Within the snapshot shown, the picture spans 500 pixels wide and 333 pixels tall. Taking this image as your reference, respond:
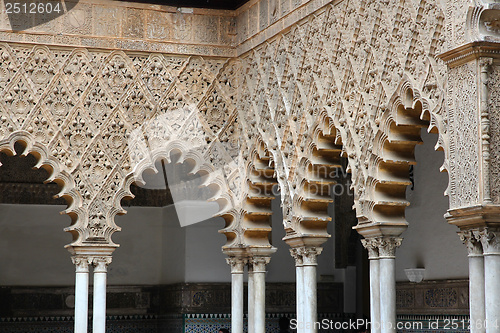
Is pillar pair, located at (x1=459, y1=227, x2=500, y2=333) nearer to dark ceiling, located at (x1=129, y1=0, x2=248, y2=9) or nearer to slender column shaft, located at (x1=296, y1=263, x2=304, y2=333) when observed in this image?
slender column shaft, located at (x1=296, y1=263, x2=304, y2=333)

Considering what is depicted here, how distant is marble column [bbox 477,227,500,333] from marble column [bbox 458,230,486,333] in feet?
0.24

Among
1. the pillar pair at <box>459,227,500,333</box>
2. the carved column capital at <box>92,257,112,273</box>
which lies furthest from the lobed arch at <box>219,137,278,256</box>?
the pillar pair at <box>459,227,500,333</box>

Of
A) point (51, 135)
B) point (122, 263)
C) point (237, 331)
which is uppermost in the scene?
point (51, 135)

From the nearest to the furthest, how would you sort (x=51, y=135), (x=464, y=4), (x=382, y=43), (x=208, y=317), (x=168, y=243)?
(x=464, y=4) < (x=382, y=43) < (x=51, y=135) < (x=208, y=317) < (x=168, y=243)

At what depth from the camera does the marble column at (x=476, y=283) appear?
5400 millimetres

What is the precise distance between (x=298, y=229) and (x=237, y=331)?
6.05 feet

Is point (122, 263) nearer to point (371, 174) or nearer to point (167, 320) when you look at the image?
point (167, 320)

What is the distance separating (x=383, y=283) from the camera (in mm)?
6699

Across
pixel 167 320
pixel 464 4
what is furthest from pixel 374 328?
pixel 167 320

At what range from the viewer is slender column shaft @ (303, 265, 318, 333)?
793 cm

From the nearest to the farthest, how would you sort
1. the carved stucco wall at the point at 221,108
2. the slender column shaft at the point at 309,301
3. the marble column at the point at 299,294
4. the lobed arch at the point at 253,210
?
1. the carved stucco wall at the point at 221,108
2. the slender column shaft at the point at 309,301
3. the marble column at the point at 299,294
4. the lobed arch at the point at 253,210

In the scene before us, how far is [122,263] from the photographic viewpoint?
1199cm

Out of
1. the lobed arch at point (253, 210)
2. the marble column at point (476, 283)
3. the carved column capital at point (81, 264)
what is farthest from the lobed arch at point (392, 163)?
the carved column capital at point (81, 264)

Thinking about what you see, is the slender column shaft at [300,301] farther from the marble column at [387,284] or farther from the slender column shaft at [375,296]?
the marble column at [387,284]
